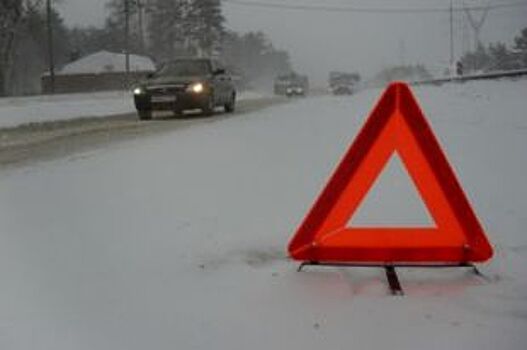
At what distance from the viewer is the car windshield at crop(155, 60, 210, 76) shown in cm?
2178

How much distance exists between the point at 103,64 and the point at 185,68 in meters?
66.9

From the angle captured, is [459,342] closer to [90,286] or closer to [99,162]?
[90,286]

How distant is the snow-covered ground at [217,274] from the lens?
3143mm

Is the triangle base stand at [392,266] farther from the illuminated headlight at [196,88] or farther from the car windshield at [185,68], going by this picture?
the car windshield at [185,68]

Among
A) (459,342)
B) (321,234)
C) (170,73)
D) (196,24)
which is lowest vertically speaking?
(459,342)

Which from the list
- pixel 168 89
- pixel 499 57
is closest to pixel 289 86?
pixel 499 57

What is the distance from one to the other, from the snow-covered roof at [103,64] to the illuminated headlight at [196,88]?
63.4 metres

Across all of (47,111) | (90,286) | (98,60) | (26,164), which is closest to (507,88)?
(47,111)

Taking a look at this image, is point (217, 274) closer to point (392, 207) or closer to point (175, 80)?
point (392, 207)

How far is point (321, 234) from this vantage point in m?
3.94

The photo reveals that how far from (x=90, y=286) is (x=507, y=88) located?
1870 cm

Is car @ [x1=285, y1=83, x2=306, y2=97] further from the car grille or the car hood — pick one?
the car grille

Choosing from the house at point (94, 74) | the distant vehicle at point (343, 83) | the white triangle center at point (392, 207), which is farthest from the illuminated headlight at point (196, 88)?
the house at point (94, 74)

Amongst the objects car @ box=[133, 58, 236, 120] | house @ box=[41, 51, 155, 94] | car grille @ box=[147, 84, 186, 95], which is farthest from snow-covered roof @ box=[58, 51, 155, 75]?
car grille @ box=[147, 84, 186, 95]
